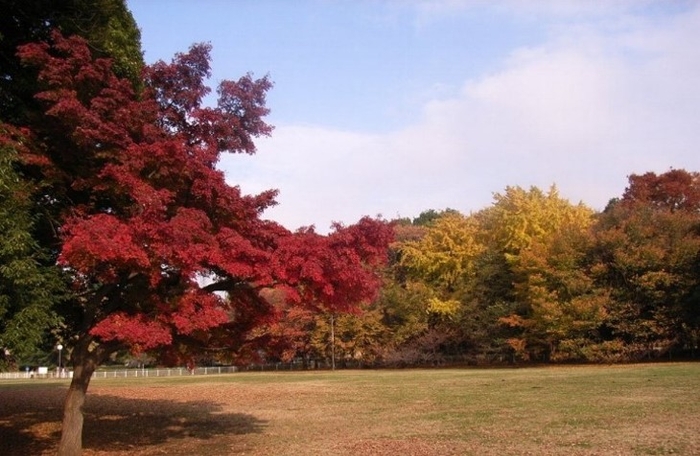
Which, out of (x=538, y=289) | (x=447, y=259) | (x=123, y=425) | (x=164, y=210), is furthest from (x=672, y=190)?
(x=164, y=210)

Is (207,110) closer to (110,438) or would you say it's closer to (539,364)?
(110,438)

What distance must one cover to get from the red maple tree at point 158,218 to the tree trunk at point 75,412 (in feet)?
0.07

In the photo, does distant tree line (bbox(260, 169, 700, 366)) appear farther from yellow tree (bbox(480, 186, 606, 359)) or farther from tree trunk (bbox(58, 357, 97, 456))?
tree trunk (bbox(58, 357, 97, 456))

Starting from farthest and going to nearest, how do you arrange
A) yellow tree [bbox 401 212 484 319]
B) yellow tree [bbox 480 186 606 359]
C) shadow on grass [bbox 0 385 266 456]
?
1. yellow tree [bbox 401 212 484 319]
2. yellow tree [bbox 480 186 606 359]
3. shadow on grass [bbox 0 385 266 456]

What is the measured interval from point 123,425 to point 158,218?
458 inches

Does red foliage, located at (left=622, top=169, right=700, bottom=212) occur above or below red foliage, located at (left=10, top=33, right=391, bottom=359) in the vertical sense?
above

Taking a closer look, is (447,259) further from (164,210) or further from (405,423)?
(164,210)

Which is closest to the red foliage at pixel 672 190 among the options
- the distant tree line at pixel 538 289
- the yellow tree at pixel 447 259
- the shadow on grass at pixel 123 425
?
the distant tree line at pixel 538 289

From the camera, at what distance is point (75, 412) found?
11.1 metres

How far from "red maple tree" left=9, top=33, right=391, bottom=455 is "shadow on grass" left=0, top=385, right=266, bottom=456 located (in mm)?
4078

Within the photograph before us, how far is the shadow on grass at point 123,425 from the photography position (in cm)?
1445

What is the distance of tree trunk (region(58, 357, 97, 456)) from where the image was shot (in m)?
10.9

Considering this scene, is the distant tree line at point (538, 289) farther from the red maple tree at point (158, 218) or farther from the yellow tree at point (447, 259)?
the red maple tree at point (158, 218)

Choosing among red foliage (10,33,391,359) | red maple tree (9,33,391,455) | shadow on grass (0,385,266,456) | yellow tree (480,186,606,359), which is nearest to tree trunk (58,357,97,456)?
red maple tree (9,33,391,455)
